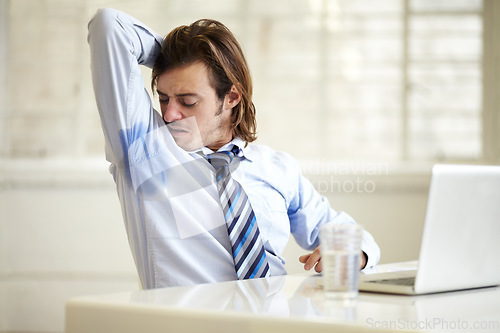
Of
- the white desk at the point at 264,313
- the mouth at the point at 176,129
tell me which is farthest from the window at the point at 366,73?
the white desk at the point at 264,313

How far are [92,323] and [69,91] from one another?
281 centimetres

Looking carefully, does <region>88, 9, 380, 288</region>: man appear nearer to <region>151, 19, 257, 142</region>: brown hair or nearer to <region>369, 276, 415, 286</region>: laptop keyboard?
<region>151, 19, 257, 142</region>: brown hair

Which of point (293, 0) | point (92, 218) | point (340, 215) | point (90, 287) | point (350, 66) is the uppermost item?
point (293, 0)

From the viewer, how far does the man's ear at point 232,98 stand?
171 centimetres

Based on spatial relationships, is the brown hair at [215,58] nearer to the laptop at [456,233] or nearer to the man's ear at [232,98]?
the man's ear at [232,98]

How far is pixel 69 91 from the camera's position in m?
3.27

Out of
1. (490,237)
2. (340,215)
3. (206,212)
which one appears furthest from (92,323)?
(340,215)

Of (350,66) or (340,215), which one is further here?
(350,66)

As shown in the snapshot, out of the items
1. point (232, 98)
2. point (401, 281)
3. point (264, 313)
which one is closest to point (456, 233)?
point (401, 281)

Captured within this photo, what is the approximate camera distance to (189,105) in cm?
158

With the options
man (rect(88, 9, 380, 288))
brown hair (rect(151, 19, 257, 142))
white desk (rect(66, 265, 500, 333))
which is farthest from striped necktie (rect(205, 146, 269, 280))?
white desk (rect(66, 265, 500, 333))

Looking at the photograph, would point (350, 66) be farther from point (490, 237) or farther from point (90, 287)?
point (490, 237)

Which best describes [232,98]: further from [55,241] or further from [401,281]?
[55,241]

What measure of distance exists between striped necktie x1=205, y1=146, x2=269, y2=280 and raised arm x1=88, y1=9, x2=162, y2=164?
0.23 meters
